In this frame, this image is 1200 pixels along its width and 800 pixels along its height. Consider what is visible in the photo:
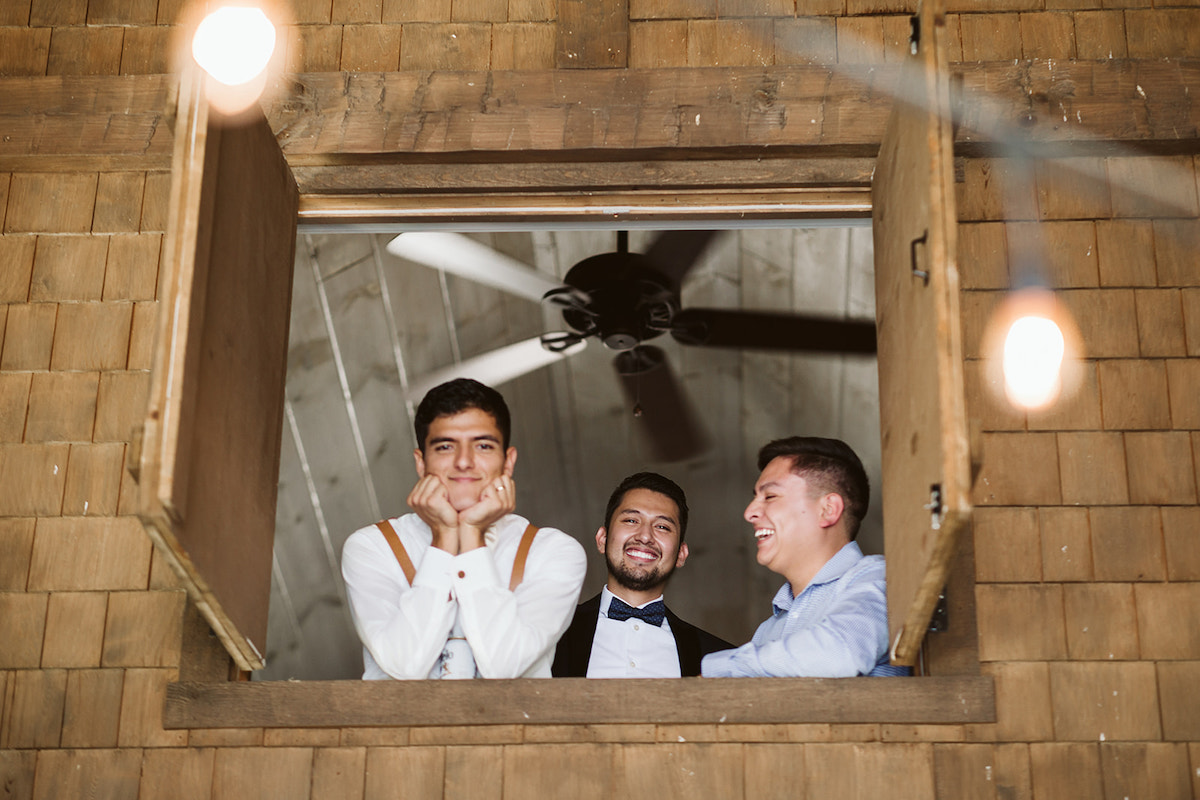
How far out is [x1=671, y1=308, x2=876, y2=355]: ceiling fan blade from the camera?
162 inches

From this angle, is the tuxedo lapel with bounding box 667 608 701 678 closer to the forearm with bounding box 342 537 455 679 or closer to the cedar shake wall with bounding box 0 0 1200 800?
the cedar shake wall with bounding box 0 0 1200 800

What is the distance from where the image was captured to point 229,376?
9.46 feet

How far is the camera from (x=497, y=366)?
390 cm

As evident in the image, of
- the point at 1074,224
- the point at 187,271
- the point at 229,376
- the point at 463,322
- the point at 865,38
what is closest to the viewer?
the point at 187,271

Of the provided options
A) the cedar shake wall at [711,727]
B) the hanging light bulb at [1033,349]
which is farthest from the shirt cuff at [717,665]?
the hanging light bulb at [1033,349]

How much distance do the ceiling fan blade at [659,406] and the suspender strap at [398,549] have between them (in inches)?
31.6

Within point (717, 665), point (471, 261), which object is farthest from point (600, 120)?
point (717, 665)

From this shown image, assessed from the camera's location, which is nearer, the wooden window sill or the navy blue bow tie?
the wooden window sill

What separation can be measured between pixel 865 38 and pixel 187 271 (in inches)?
77.1

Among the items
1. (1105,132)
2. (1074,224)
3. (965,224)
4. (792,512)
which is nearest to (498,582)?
(792,512)

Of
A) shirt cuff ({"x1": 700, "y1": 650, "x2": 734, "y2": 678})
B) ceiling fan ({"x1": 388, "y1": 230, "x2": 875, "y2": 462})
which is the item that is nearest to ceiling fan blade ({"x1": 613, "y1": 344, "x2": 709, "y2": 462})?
ceiling fan ({"x1": 388, "y1": 230, "x2": 875, "y2": 462})

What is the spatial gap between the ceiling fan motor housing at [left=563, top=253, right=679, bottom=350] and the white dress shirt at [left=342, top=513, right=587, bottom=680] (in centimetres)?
149

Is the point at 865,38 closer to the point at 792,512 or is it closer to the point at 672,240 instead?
the point at 672,240

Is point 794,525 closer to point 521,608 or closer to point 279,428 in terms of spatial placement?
point 521,608
